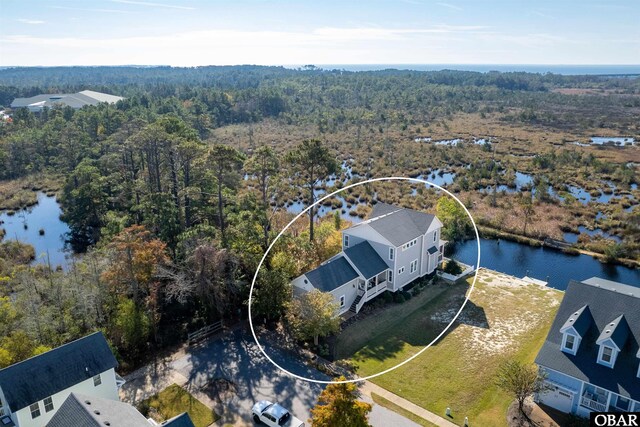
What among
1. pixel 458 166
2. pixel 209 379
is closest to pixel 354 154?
pixel 458 166

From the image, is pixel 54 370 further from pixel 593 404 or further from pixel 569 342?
pixel 593 404

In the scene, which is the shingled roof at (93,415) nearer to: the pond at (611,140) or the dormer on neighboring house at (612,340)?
the dormer on neighboring house at (612,340)

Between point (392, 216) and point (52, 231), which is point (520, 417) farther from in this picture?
point (52, 231)

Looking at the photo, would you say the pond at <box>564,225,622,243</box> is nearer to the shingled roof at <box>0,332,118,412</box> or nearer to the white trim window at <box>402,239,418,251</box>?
the white trim window at <box>402,239,418,251</box>

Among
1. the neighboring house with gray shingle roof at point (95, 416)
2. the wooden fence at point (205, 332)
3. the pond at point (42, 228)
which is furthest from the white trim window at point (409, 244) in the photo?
the pond at point (42, 228)

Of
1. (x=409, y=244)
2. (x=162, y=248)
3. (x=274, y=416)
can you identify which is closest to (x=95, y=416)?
(x=274, y=416)

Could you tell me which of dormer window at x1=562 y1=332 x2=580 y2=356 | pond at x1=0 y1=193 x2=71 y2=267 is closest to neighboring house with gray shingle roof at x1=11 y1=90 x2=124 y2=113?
pond at x1=0 y1=193 x2=71 y2=267
